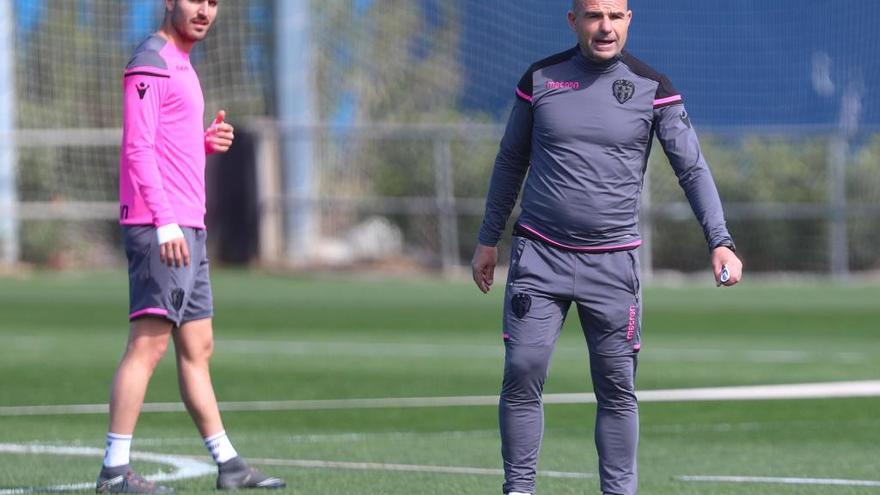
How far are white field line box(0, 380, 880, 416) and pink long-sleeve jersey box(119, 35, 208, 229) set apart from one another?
11.8 feet

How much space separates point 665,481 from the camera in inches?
281

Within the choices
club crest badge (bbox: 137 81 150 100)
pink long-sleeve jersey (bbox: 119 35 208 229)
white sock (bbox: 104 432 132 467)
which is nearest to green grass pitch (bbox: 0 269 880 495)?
white sock (bbox: 104 432 132 467)

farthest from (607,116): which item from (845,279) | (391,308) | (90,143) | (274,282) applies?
(90,143)

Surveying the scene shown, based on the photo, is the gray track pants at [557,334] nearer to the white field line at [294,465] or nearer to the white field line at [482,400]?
the white field line at [294,465]

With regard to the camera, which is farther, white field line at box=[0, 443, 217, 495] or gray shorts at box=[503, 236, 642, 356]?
white field line at box=[0, 443, 217, 495]

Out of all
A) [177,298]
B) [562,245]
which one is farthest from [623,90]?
[177,298]

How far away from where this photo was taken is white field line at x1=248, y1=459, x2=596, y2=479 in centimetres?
738

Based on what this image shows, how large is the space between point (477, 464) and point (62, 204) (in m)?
21.6

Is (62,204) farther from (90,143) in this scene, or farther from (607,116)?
(607,116)

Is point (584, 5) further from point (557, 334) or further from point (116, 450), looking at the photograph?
point (116, 450)

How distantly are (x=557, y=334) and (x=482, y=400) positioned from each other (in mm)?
4845

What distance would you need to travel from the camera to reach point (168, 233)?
670 centimetres

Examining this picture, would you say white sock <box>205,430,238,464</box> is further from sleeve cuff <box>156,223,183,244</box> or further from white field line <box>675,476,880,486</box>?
white field line <box>675,476,880,486</box>

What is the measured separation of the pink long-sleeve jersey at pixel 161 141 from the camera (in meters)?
6.73
